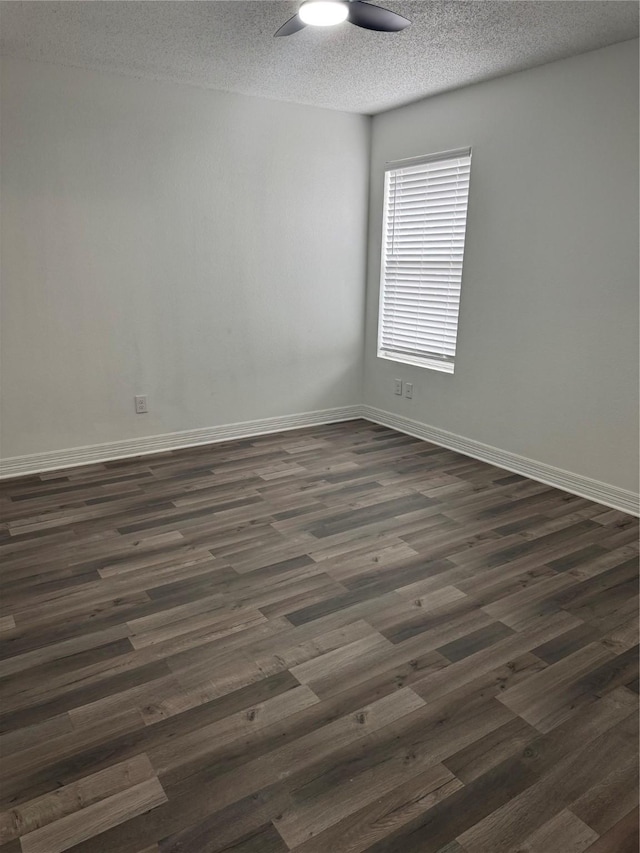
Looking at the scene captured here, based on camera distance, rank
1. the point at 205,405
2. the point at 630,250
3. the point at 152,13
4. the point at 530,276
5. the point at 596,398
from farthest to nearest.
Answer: the point at 205,405
the point at 530,276
the point at 596,398
the point at 630,250
the point at 152,13

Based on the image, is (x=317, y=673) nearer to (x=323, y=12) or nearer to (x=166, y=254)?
(x=323, y=12)

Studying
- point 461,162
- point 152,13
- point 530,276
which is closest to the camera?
point 152,13

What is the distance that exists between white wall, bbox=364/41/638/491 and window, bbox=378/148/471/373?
119 mm

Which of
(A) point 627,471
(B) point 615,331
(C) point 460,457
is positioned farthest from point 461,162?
(A) point 627,471

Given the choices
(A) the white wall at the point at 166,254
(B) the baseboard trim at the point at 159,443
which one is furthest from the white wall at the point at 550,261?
(B) the baseboard trim at the point at 159,443

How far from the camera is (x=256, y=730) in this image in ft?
6.10

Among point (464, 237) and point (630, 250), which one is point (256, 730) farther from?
point (464, 237)

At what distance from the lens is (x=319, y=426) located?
206 inches

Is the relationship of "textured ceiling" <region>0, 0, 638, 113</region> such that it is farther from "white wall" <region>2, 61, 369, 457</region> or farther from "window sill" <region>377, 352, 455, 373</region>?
"window sill" <region>377, 352, 455, 373</region>

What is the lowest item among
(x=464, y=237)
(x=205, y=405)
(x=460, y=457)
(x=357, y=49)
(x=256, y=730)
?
(x=256, y=730)

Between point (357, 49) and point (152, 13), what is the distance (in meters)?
1.10

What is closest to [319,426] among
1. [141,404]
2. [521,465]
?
[141,404]

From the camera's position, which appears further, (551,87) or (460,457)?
(460,457)

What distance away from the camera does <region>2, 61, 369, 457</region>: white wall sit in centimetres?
379
